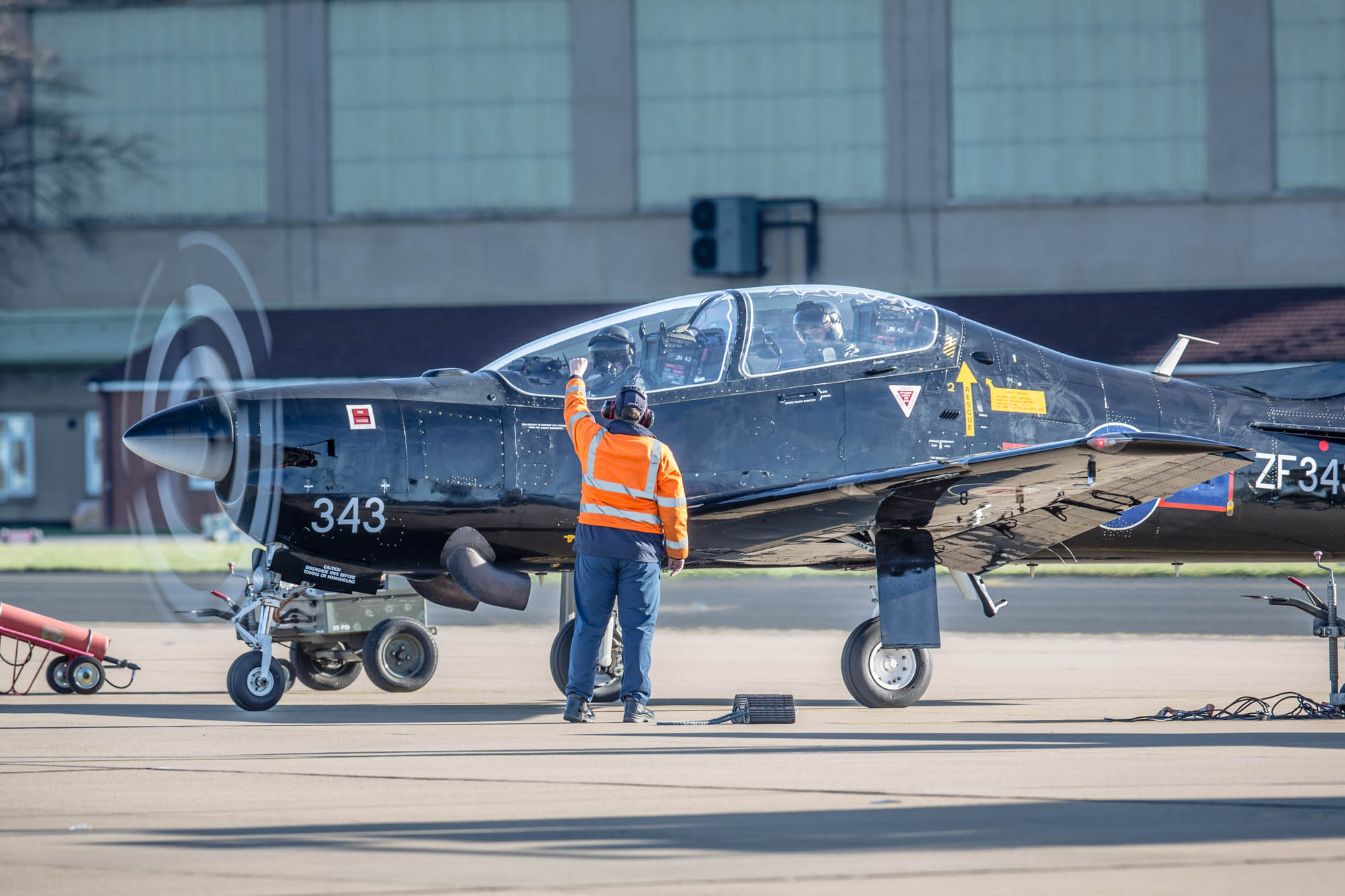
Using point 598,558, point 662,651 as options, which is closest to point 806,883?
point 598,558

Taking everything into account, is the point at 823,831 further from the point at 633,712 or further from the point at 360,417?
the point at 360,417

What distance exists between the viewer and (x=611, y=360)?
34.5ft

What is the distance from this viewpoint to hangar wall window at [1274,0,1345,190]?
3678 cm

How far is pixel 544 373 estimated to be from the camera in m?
10.6

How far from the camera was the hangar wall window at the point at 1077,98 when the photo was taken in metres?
37.1

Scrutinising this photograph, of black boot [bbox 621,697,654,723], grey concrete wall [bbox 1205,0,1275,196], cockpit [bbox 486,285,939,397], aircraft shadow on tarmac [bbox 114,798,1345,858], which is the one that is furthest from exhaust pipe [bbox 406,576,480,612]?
grey concrete wall [bbox 1205,0,1275,196]

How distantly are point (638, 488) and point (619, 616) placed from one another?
0.78 metres

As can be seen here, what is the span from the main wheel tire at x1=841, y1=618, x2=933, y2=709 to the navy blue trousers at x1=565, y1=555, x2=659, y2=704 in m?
1.83

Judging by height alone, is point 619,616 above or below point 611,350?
below

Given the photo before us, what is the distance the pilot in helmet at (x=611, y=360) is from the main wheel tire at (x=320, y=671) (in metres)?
3.31

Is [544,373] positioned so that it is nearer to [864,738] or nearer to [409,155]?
[864,738]

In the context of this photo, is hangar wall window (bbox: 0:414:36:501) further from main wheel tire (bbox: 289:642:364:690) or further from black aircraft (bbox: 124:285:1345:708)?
black aircraft (bbox: 124:285:1345:708)

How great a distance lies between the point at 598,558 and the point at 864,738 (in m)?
1.88

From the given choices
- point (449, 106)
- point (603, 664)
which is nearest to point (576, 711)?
point (603, 664)
